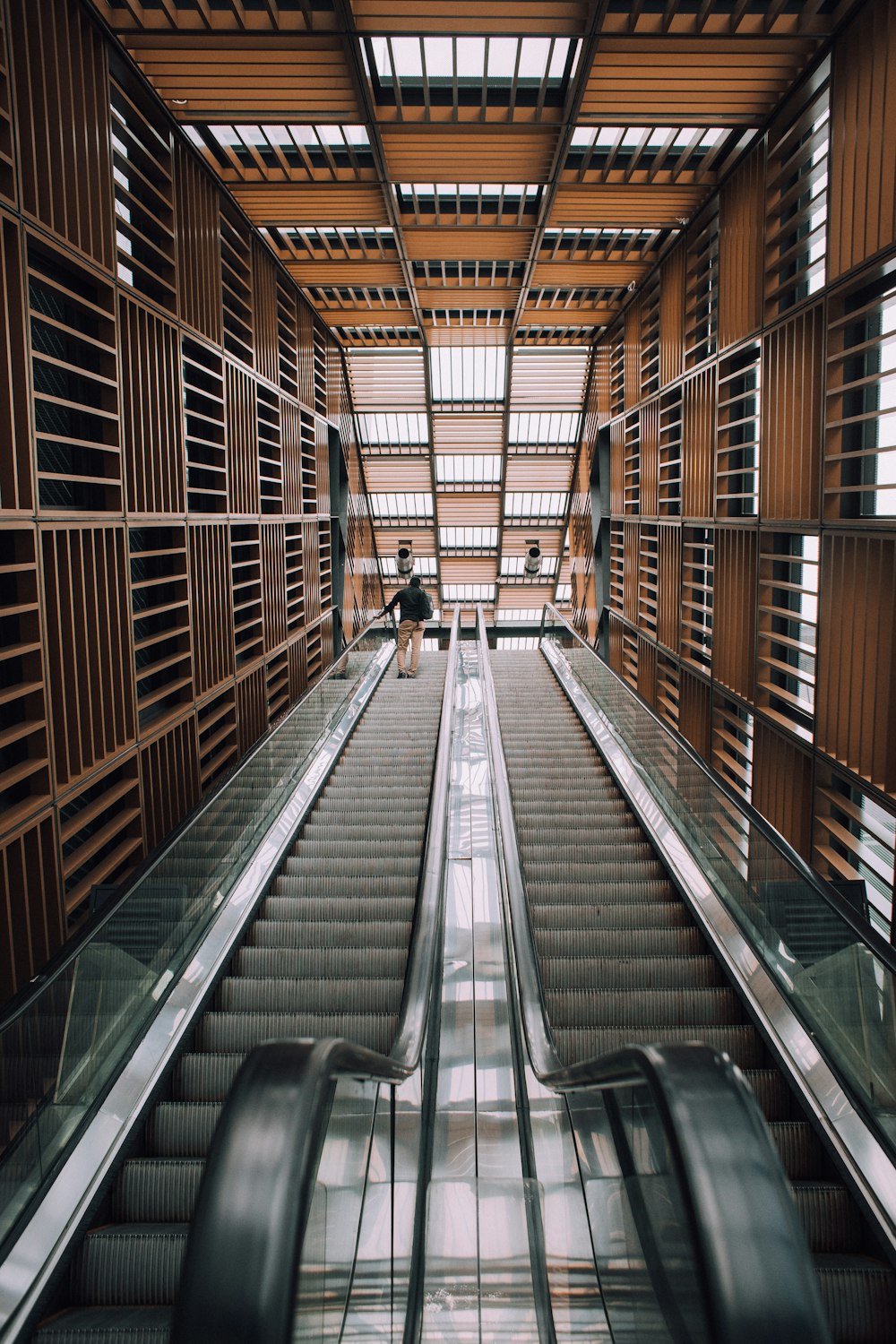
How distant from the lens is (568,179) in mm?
9109

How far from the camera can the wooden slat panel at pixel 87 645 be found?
5492 mm

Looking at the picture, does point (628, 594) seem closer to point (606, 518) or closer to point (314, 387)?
point (606, 518)

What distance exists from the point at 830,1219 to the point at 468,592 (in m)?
22.8

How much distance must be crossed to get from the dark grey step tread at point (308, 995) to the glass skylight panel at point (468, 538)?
19.2 meters

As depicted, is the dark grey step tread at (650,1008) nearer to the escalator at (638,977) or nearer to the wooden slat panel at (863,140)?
the escalator at (638,977)

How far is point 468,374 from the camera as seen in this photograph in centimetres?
1848

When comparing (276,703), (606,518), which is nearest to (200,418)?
(276,703)

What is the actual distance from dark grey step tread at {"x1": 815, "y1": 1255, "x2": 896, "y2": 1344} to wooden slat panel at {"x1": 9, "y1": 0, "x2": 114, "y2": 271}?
6.31 metres

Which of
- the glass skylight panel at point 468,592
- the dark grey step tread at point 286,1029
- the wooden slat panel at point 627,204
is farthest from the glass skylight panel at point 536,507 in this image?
the dark grey step tread at point 286,1029

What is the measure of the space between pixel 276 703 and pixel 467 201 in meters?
7.08

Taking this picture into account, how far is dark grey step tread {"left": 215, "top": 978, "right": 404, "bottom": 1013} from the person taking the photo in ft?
14.1

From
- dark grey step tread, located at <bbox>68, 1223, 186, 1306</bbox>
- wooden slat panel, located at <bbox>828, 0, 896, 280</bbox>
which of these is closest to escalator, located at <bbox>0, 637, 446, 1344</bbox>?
dark grey step tread, located at <bbox>68, 1223, 186, 1306</bbox>

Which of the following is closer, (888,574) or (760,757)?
(888,574)

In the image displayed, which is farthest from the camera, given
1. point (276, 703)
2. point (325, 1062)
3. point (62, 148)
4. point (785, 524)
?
point (276, 703)
